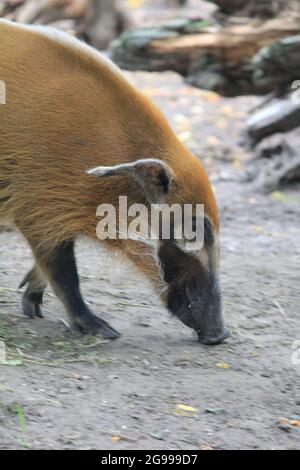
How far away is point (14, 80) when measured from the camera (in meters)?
4.20

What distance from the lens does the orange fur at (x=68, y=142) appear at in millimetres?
4156

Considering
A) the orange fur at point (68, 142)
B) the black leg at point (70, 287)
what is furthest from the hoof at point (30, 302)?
the orange fur at point (68, 142)

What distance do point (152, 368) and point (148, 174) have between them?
864mm

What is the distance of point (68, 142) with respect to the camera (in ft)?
13.6

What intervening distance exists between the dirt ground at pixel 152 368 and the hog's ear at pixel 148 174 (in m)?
0.44

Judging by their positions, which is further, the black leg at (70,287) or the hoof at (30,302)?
the hoof at (30,302)

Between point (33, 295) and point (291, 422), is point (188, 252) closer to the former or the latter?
point (33, 295)

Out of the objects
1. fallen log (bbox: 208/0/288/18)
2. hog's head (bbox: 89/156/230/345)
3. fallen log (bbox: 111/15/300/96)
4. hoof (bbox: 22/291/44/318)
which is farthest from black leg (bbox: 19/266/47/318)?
fallen log (bbox: 208/0/288/18)

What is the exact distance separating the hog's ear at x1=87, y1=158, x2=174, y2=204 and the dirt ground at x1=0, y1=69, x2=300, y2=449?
44 centimetres

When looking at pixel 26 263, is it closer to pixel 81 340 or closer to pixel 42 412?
pixel 81 340

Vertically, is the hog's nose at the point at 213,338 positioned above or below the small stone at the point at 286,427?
below

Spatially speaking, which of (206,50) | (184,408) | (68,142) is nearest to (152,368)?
(184,408)

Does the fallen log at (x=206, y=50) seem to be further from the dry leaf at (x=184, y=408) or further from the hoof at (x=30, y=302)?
the dry leaf at (x=184, y=408)
